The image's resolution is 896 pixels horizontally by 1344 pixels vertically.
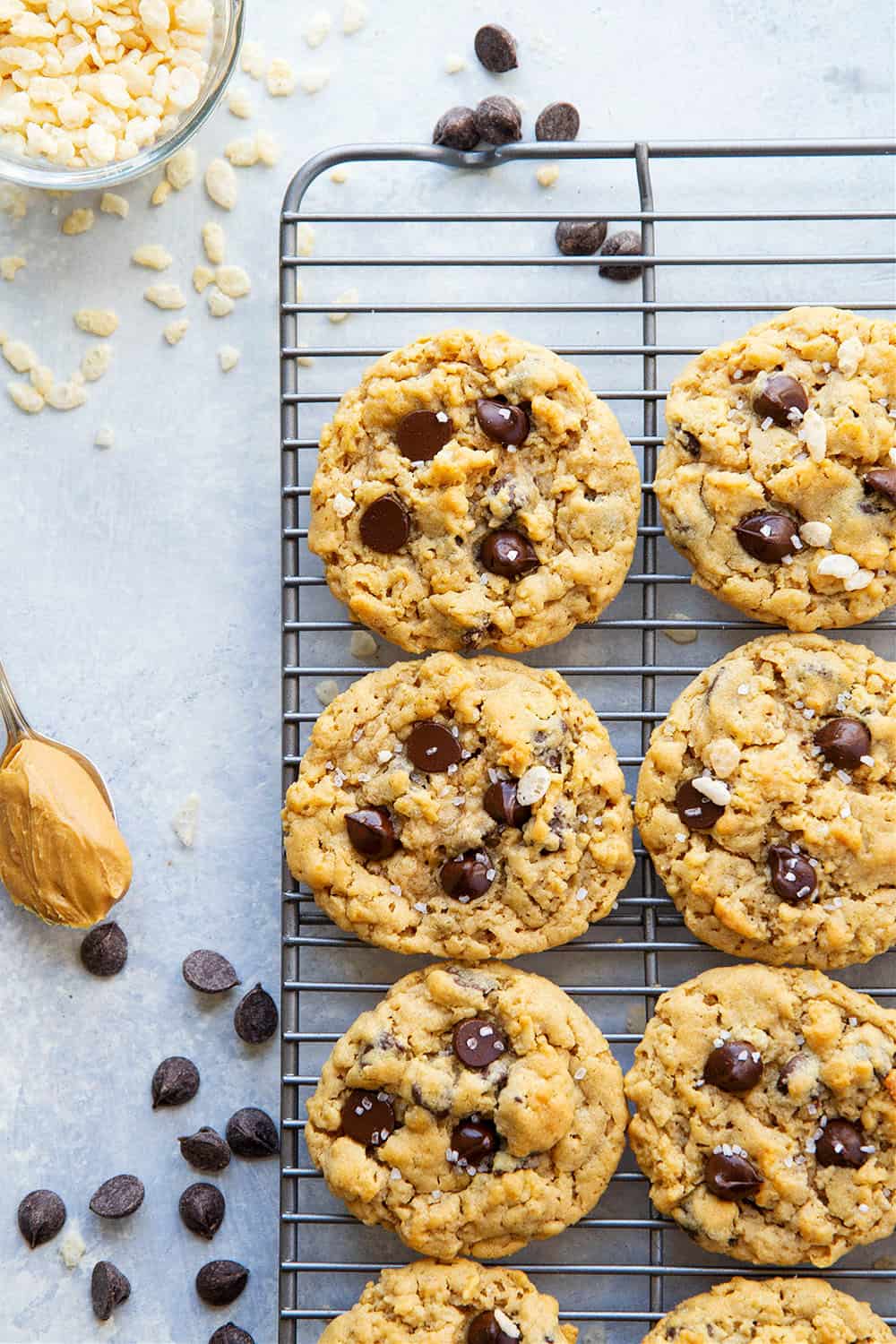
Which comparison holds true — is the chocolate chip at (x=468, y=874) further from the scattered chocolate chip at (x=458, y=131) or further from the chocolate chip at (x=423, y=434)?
the scattered chocolate chip at (x=458, y=131)

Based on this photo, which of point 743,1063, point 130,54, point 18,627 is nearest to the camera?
point 743,1063

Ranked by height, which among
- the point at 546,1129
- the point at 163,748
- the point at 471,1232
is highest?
the point at 163,748

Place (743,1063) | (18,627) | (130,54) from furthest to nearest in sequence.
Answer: (18,627), (130,54), (743,1063)

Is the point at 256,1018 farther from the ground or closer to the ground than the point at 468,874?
closer to the ground

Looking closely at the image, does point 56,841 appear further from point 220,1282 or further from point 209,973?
point 220,1282

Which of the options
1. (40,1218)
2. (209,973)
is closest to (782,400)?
(209,973)

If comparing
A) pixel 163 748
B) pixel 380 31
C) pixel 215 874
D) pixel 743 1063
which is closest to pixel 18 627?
pixel 163 748

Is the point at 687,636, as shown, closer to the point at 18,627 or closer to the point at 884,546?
the point at 884,546
